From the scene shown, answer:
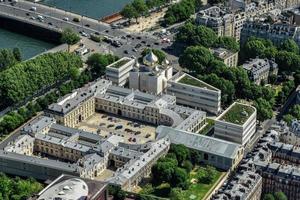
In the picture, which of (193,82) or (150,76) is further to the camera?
(150,76)

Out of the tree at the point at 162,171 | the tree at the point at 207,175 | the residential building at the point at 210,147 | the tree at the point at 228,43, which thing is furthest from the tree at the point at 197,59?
the tree at the point at 162,171

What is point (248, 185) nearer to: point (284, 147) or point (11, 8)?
point (284, 147)

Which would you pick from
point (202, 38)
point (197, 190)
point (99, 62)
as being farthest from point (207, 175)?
point (202, 38)

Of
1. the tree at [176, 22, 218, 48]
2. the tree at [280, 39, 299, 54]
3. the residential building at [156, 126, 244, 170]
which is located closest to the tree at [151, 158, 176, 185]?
the residential building at [156, 126, 244, 170]

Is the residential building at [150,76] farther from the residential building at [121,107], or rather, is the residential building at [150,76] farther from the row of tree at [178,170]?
the row of tree at [178,170]

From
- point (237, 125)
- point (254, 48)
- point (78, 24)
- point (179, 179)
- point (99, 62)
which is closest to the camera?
point (179, 179)

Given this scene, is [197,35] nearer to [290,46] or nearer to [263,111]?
[290,46]
